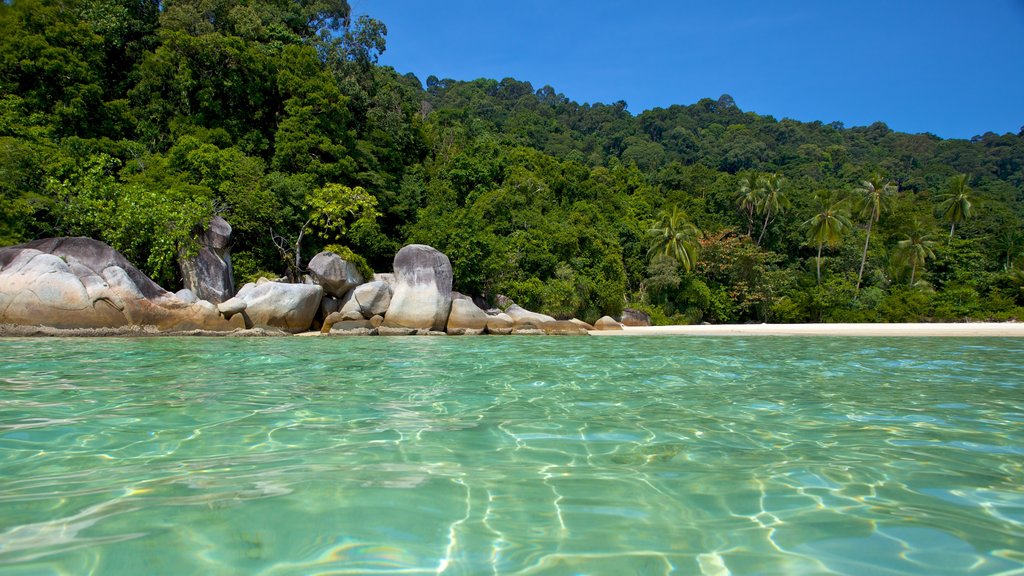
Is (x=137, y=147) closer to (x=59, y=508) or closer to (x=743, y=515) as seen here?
(x=59, y=508)

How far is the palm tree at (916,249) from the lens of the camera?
33.2 metres

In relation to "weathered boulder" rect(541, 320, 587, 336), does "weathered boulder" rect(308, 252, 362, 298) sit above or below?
above

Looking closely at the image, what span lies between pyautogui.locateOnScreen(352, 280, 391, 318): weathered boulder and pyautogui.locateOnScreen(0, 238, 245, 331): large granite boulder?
404cm

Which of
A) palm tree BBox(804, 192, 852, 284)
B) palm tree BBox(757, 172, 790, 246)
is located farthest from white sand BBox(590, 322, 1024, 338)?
palm tree BBox(757, 172, 790, 246)

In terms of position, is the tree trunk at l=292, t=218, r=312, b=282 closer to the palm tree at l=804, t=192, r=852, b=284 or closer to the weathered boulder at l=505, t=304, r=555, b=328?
the weathered boulder at l=505, t=304, r=555, b=328

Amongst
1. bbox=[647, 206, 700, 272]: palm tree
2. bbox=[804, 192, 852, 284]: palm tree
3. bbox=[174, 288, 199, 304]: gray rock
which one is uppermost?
bbox=[804, 192, 852, 284]: palm tree

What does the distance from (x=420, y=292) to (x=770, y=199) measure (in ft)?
92.3

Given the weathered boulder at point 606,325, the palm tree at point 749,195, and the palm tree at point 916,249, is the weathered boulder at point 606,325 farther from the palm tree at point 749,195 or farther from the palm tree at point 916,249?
the palm tree at point 916,249

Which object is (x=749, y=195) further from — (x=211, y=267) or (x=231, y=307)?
(x=231, y=307)

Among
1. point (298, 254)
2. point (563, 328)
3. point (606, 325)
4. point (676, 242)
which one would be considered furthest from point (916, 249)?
point (298, 254)

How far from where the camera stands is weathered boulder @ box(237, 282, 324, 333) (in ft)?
50.2

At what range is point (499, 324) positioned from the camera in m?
18.3

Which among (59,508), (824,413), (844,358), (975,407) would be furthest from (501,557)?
(844,358)

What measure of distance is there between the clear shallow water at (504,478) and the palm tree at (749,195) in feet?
110
